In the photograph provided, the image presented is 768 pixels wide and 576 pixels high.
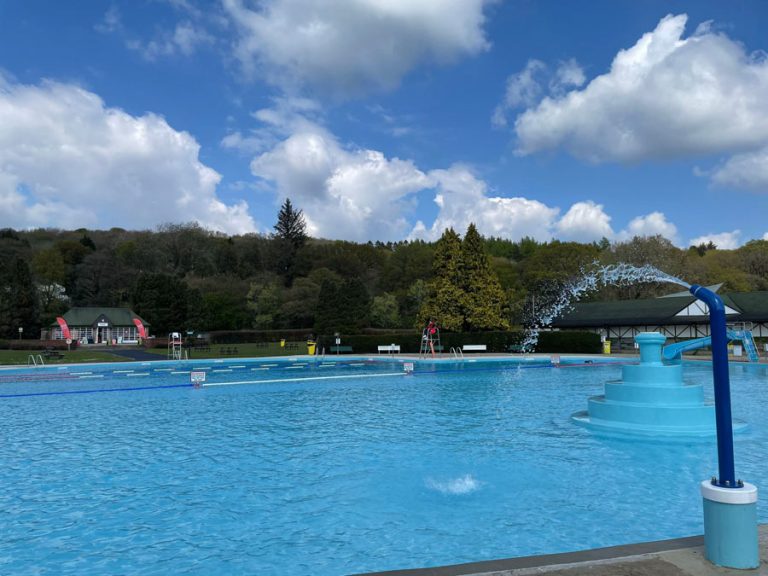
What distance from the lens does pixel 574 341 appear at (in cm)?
3828

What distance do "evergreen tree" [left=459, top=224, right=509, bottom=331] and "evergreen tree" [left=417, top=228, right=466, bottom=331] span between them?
469 mm

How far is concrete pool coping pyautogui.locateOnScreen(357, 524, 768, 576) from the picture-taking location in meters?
3.62

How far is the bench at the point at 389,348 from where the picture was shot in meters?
42.0

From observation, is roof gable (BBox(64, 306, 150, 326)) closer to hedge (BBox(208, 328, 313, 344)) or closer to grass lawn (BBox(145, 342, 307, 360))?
hedge (BBox(208, 328, 313, 344))

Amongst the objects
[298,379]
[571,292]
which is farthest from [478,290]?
[298,379]

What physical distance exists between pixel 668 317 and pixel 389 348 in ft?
70.2

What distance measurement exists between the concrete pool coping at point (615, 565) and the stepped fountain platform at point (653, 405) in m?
7.11

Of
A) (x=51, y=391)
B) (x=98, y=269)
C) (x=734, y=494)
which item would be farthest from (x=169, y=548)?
(x=98, y=269)

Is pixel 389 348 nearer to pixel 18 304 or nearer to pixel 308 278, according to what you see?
pixel 308 278

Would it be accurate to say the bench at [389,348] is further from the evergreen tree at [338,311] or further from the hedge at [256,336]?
the hedge at [256,336]

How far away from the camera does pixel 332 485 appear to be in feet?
25.2

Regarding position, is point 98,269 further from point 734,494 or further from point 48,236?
point 734,494

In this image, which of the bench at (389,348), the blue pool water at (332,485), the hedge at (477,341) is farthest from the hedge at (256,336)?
the blue pool water at (332,485)

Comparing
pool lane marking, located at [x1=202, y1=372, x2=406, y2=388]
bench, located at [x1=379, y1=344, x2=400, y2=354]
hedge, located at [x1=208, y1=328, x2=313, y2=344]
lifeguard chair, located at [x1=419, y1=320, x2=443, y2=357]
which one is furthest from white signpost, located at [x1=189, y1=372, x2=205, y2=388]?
hedge, located at [x1=208, y1=328, x2=313, y2=344]
